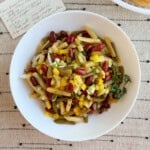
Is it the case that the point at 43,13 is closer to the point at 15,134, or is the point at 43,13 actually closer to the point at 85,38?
the point at 85,38

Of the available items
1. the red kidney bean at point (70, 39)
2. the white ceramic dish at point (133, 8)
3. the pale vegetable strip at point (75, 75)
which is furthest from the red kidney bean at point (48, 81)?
the white ceramic dish at point (133, 8)

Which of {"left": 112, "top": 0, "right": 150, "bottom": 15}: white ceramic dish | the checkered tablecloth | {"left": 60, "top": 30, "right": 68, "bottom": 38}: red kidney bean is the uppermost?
{"left": 112, "top": 0, "right": 150, "bottom": 15}: white ceramic dish

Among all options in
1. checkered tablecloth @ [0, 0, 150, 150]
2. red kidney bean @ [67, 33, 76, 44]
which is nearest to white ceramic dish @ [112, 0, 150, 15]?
checkered tablecloth @ [0, 0, 150, 150]

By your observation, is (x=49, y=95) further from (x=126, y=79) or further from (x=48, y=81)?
(x=126, y=79)

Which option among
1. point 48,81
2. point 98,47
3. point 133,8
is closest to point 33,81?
point 48,81

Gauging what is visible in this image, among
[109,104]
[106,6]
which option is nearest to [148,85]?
[109,104]

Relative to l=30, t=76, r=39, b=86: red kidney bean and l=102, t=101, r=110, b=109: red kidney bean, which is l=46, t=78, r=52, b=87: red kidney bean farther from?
l=102, t=101, r=110, b=109: red kidney bean
